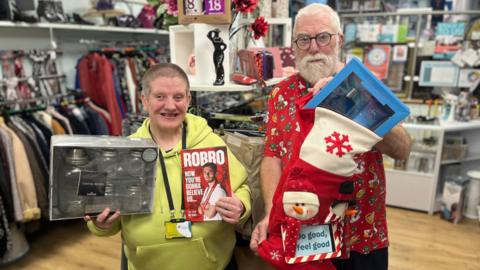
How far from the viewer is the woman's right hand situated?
1.20m

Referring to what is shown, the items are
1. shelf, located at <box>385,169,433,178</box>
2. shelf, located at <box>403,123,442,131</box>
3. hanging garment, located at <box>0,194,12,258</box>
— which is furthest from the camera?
shelf, located at <box>385,169,433,178</box>

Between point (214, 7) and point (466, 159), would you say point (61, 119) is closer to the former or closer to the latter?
point (214, 7)

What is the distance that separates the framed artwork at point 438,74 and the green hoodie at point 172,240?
349cm

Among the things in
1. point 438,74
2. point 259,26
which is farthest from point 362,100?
point 438,74

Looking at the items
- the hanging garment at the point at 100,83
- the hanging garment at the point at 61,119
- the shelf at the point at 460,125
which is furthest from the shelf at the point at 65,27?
the shelf at the point at 460,125

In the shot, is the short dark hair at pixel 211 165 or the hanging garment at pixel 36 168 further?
the hanging garment at pixel 36 168

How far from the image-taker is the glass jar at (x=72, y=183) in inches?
44.8

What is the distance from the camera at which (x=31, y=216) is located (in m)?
2.71

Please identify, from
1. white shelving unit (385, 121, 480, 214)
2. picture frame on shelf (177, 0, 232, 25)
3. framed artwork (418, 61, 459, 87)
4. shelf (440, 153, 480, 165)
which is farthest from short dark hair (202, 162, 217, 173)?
framed artwork (418, 61, 459, 87)

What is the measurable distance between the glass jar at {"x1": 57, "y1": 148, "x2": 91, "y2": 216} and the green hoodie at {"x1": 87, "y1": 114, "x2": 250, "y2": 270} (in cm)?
14

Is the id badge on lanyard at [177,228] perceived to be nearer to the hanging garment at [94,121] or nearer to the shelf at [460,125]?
the hanging garment at [94,121]

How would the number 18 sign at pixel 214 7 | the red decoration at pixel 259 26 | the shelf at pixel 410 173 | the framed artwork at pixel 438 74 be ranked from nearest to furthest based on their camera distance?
1. the number 18 sign at pixel 214 7
2. the red decoration at pixel 259 26
3. the shelf at pixel 410 173
4. the framed artwork at pixel 438 74

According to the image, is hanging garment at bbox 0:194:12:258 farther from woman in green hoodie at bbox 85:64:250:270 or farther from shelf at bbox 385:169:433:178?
shelf at bbox 385:169:433:178

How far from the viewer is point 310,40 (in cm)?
135
